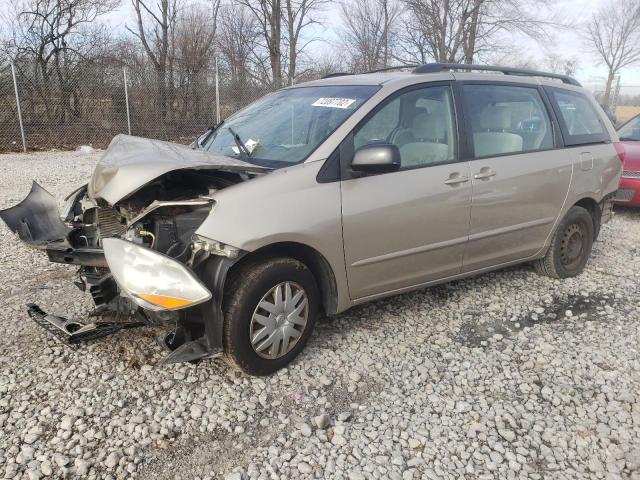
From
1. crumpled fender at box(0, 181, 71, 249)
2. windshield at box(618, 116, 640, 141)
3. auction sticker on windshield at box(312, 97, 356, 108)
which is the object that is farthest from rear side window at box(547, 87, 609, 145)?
crumpled fender at box(0, 181, 71, 249)

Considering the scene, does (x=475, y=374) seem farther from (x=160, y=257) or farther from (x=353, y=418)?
(x=160, y=257)

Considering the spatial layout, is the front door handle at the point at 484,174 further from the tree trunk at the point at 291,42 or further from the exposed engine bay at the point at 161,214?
the tree trunk at the point at 291,42

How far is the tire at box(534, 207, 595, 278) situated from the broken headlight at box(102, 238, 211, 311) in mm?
3447

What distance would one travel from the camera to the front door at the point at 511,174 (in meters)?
3.88

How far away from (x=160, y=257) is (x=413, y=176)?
177 centimetres

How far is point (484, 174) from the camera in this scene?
3828 mm

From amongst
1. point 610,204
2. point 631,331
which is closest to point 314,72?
point 610,204

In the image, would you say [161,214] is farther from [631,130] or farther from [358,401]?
[631,130]

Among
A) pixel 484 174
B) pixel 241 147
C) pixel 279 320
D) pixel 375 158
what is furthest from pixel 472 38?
pixel 279 320

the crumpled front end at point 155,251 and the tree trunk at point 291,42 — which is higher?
the tree trunk at point 291,42

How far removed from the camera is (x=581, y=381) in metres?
3.16

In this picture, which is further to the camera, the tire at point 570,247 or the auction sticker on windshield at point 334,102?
the tire at point 570,247

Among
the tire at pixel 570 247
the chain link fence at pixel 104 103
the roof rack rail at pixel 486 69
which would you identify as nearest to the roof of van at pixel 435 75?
the roof rack rail at pixel 486 69

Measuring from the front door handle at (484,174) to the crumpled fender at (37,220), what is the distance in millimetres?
2946
